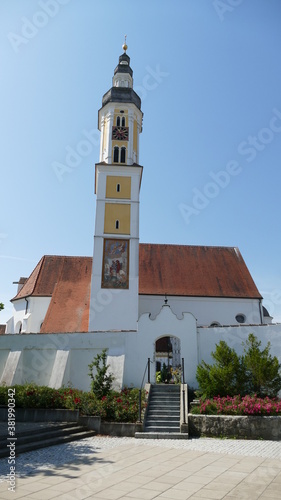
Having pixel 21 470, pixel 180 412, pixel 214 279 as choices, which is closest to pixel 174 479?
A: pixel 21 470

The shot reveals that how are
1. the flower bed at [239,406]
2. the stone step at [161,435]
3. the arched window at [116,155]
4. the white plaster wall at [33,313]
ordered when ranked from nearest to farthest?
the stone step at [161,435]
the flower bed at [239,406]
the white plaster wall at [33,313]
the arched window at [116,155]

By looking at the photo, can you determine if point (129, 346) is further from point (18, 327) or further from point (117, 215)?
point (18, 327)

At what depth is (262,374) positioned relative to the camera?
517 inches

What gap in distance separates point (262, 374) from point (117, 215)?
1413cm

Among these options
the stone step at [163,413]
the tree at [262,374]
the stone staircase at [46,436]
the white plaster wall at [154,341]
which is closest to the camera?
the stone staircase at [46,436]

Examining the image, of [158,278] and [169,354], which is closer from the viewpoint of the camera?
[169,354]

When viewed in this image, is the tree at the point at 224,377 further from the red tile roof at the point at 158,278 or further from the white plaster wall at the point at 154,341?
the red tile roof at the point at 158,278

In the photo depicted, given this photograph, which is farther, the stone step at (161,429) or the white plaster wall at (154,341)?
the white plaster wall at (154,341)

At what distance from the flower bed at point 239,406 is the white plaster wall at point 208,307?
11.8 metres

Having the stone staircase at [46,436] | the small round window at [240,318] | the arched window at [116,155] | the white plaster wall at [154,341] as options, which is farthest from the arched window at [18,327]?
the stone staircase at [46,436]

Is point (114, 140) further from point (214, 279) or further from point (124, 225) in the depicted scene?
point (214, 279)

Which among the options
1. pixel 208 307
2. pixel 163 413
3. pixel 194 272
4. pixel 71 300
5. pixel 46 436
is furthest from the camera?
pixel 194 272

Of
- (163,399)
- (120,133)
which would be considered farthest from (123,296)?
(120,133)

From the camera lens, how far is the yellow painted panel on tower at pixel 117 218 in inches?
935
